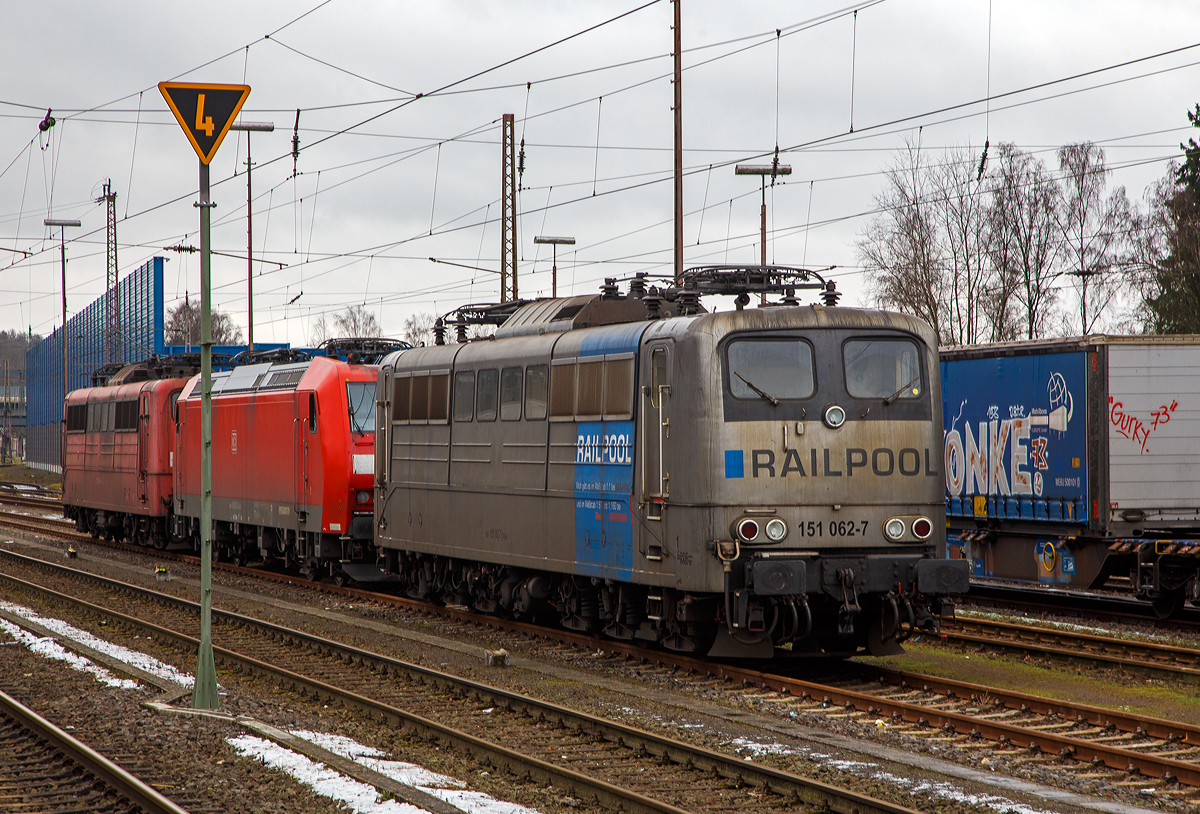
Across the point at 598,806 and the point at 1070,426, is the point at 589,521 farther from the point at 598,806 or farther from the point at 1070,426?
the point at 1070,426

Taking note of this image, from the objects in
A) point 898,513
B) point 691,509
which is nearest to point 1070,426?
point 898,513

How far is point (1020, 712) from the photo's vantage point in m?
10.5

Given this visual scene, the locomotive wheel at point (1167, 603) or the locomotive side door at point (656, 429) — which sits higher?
the locomotive side door at point (656, 429)

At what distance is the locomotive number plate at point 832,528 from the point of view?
1186cm

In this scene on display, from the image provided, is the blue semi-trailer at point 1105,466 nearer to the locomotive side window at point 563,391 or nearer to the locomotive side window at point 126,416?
the locomotive side window at point 563,391

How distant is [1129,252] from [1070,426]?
3081 centimetres

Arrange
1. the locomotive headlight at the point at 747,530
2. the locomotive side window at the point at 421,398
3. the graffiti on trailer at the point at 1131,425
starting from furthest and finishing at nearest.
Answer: the locomotive side window at the point at 421,398, the graffiti on trailer at the point at 1131,425, the locomotive headlight at the point at 747,530

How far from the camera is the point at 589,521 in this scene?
13.7m

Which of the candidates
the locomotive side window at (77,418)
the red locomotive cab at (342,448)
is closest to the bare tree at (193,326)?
the locomotive side window at (77,418)

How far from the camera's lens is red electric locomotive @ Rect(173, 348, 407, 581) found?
69.8 ft

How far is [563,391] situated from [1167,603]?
8305 mm

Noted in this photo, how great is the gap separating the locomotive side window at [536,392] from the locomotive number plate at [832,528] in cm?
378

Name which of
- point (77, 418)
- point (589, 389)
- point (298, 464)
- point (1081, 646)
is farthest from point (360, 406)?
point (77, 418)

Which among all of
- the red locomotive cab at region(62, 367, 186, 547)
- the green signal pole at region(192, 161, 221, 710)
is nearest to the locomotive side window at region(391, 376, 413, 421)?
the green signal pole at region(192, 161, 221, 710)
